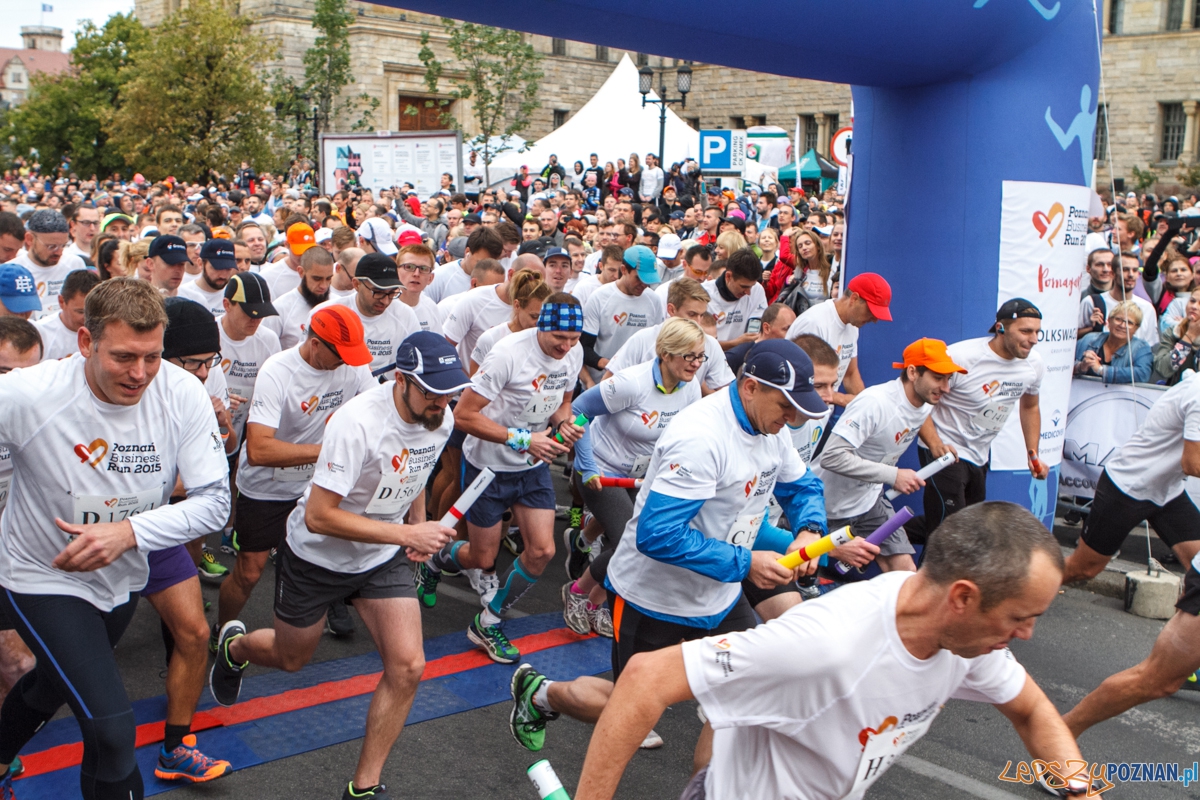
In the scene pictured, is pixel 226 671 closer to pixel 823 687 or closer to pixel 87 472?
pixel 87 472

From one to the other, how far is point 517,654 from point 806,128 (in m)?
47.3

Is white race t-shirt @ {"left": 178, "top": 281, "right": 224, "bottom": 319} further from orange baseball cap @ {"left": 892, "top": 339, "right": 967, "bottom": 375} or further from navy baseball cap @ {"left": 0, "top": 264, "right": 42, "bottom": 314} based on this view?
orange baseball cap @ {"left": 892, "top": 339, "right": 967, "bottom": 375}

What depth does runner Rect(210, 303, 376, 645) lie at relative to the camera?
485 cm

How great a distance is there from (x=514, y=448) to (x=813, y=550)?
242 centimetres

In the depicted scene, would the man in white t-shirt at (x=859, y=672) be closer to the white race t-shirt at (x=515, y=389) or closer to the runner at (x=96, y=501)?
the runner at (x=96, y=501)

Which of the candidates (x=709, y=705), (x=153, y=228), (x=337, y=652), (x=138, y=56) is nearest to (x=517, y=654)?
(x=337, y=652)

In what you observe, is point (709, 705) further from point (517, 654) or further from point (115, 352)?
point (517, 654)

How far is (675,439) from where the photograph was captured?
380 centimetres

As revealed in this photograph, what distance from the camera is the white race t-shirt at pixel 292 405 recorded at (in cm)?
505

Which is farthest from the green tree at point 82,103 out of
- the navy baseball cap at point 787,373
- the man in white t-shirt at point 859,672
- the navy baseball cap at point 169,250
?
the man in white t-shirt at point 859,672

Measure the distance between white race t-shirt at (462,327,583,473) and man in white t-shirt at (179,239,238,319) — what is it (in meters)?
2.31

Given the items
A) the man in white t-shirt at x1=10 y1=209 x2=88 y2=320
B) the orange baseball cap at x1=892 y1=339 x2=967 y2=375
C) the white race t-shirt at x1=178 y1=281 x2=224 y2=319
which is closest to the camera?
the orange baseball cap at x1=892 y1=339 x2=967 y2=375

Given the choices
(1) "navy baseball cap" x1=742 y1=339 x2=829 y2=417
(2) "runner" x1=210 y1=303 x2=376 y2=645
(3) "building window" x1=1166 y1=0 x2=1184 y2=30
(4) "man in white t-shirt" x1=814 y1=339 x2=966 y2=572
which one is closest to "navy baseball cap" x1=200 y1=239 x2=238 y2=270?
(2) "runner" x1=210 y1=303 x2=376 y2=645

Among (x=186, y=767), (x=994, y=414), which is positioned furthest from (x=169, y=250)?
(x=994, y=414)
